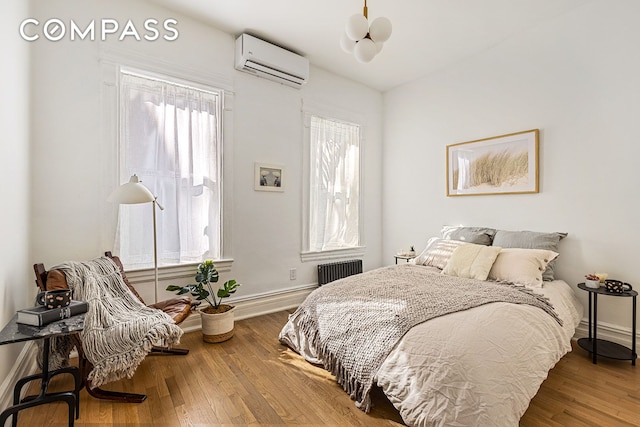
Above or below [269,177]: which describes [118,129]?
above

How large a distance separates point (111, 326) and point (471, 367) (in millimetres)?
2043

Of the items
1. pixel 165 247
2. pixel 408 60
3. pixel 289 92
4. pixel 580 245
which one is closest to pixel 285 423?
pixel 165 247

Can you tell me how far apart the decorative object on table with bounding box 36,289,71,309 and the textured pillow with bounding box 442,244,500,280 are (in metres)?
2.74

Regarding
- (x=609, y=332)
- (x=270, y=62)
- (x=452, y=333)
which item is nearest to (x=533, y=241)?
(x=609, y=332)

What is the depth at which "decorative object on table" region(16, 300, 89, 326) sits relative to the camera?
1498 millimetres

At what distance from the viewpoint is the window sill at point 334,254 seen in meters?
3.80

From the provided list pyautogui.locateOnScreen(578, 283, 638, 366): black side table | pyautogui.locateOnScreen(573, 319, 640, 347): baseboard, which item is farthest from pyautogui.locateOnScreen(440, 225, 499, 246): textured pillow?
pyautogui.locateOnScreen(573, 319, 640, 347): baseboard

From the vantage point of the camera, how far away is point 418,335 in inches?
65.5

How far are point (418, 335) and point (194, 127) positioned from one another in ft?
8.72

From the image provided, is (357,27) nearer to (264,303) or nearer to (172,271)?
(172,271)

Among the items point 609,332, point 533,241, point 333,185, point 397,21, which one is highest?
point 397,21

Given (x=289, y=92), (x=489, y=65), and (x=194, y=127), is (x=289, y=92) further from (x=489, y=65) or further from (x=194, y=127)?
(x=489, y=65)

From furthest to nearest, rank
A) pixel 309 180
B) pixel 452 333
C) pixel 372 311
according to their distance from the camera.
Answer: pixel 309 180, pixel 372 311, pixel 452 333

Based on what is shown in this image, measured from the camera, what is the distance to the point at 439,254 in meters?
3.05
